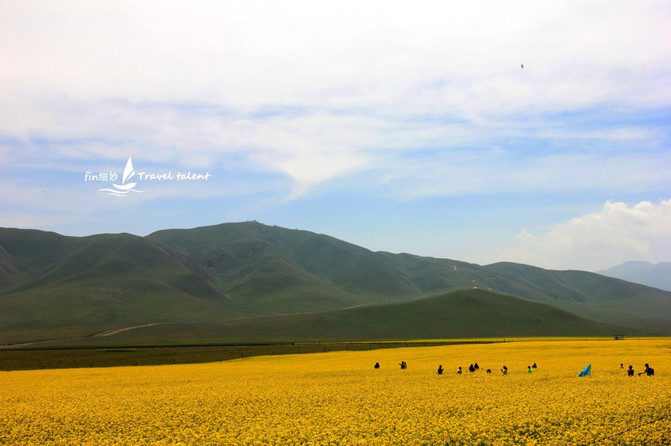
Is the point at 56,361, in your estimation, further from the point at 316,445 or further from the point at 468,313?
the point at 468,313

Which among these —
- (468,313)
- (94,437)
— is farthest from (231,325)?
(94,437)

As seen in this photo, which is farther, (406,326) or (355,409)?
(406,326)

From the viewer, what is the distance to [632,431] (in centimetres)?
2405

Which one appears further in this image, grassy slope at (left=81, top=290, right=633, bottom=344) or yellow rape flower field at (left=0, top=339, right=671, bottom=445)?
grassy slope at (left=81, top=290, right=633, bottom=344)

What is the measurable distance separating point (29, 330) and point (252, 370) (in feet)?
528

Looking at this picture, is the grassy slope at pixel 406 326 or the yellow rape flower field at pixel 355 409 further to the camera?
the grassy slope at pixel 406 326

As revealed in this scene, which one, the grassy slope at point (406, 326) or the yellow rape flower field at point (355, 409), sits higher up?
the yellow rape flower field at point (355, 409)

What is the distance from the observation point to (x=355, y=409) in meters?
30.7

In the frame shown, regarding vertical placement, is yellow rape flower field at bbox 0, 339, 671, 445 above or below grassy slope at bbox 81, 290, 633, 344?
above

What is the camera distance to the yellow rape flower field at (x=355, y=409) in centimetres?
2496

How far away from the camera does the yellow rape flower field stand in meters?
25.0

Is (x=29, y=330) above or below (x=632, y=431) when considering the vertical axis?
below

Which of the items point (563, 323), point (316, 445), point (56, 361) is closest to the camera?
point (316, 445)

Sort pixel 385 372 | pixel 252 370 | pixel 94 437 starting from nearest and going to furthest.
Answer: pixel 94 437
pixel 385 372
pixel 252 370
